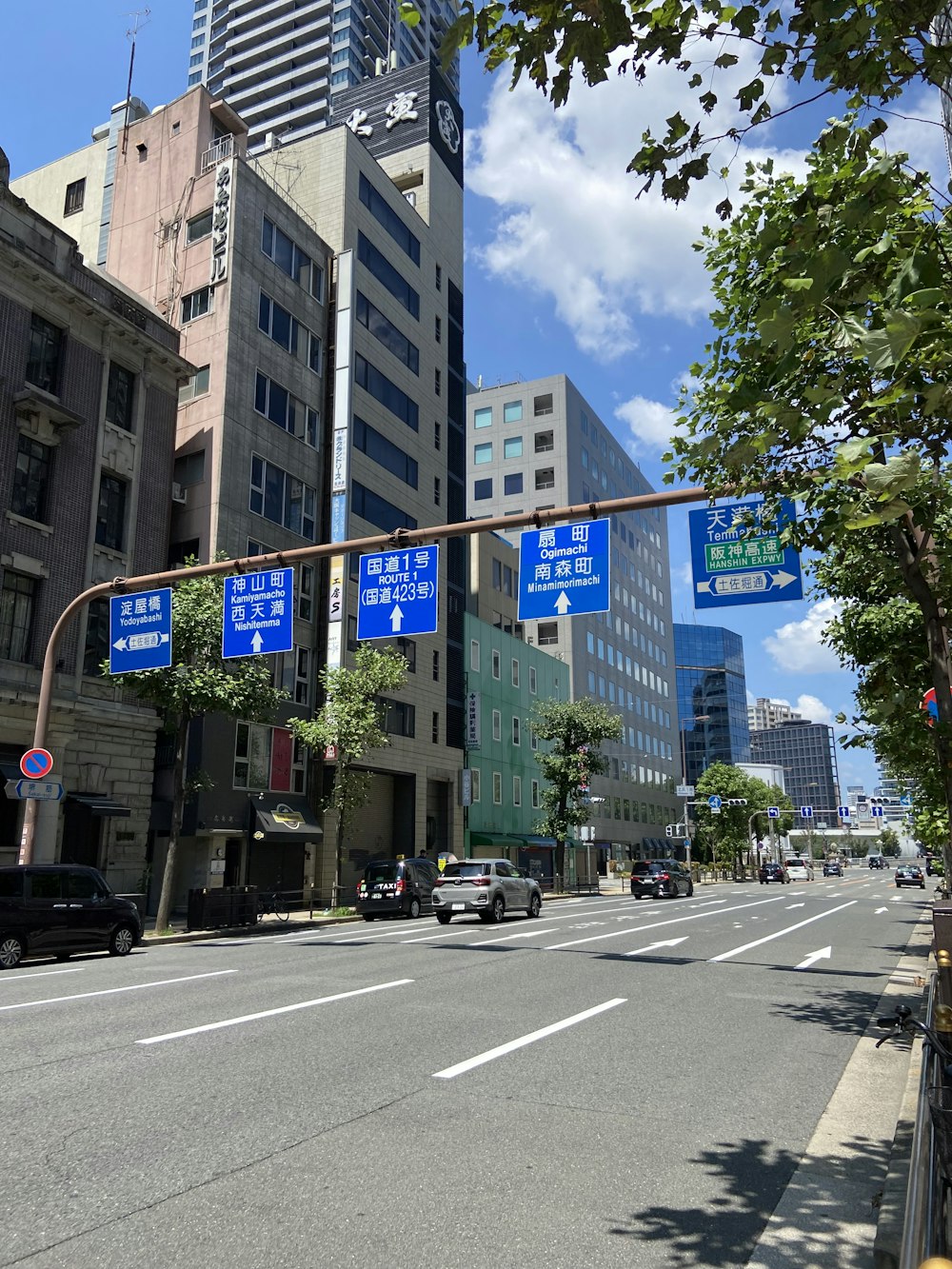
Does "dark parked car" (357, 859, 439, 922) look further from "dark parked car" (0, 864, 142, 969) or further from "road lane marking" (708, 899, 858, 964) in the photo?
"dark parked car" (0, 864, 142, 969)

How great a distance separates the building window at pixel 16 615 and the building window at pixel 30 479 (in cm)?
185

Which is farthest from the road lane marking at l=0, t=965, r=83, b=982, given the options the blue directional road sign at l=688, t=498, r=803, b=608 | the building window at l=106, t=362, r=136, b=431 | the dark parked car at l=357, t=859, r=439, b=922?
the building window at l=106, t=362, r=136, b=431

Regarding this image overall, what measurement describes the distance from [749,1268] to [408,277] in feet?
158

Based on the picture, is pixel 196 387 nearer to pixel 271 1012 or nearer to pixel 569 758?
pixel 569 758

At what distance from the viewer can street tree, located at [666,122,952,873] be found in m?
4.25

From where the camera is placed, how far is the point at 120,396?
29172 mm

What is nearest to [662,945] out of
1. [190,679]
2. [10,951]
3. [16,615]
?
[10,951]

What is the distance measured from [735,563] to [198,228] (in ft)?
105

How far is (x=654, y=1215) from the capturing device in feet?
15.6

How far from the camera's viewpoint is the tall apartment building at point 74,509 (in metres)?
24.5

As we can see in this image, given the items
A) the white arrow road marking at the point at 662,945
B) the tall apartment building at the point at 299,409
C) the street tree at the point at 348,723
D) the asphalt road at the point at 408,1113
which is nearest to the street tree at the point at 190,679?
the tall apartment building at the point at 299,409

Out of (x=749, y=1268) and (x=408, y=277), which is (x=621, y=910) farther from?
(x=408, y=277)

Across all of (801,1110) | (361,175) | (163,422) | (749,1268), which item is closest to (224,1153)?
(749,1268)

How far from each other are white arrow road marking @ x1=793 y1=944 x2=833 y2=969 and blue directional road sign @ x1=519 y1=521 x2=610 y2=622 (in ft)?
24.2
